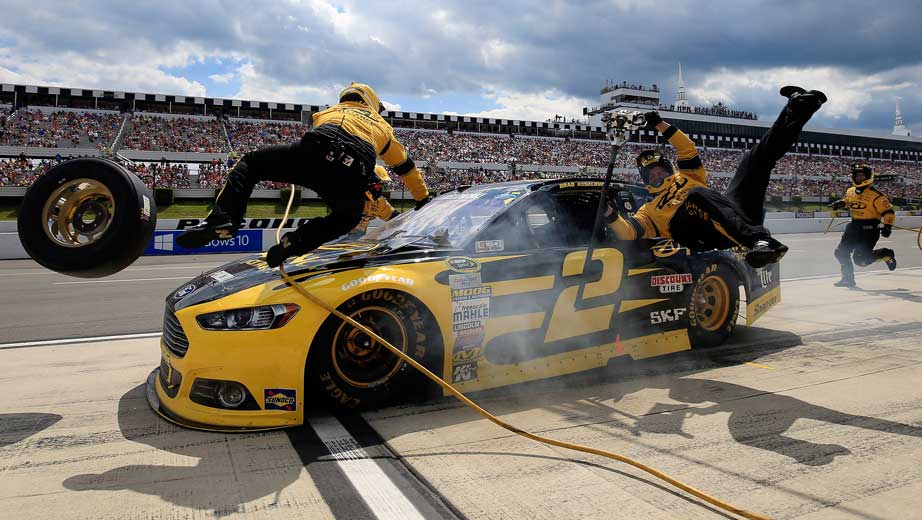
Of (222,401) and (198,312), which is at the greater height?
(198,312)

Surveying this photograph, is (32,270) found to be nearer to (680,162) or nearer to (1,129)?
(680,162)

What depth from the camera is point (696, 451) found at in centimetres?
296

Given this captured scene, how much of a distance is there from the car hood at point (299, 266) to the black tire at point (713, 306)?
7.87ft

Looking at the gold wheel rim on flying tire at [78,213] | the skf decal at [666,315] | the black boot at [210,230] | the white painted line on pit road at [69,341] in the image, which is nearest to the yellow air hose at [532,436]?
→ the black boot at [210,230]

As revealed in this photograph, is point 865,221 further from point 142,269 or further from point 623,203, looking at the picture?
point 142,269

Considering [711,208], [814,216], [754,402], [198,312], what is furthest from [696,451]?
[814,216]

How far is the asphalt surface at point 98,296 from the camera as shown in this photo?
6229 millimetres

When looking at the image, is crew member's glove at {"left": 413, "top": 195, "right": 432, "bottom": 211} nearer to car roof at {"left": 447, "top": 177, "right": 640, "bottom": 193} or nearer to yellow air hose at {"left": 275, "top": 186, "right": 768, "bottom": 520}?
car roof at {"left": 447, "top": 177, "right": 640, "bottom": 193}

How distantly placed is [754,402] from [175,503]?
11.0ft

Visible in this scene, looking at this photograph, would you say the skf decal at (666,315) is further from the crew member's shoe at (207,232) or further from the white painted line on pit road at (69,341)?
the white painted line on pit road at (69,341)

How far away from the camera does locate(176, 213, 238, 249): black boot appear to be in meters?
3.39

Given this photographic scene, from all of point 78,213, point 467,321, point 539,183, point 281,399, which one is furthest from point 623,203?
point 78,213

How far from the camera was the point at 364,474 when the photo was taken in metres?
2.69

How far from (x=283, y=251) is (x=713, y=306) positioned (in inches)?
148
